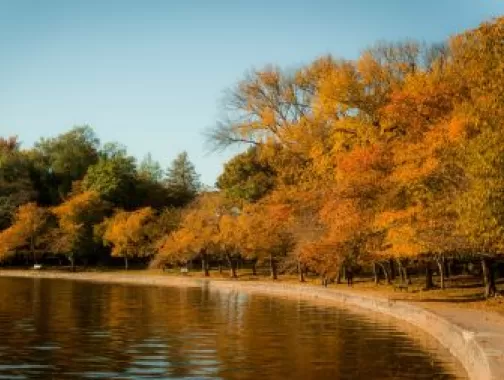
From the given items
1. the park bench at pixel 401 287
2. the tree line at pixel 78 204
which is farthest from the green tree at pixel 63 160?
the park bench at pixel 401 287

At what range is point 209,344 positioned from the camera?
22.2 m

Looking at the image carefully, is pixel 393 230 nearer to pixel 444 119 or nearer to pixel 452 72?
pixel 444 119

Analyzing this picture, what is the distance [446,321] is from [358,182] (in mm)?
18960

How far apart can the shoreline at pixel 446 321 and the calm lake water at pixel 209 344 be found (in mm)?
514

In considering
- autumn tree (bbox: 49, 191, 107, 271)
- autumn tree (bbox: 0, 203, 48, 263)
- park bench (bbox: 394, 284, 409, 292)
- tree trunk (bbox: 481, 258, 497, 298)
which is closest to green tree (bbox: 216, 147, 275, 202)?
autumn tree (bbox: 49, 191, 107, 271)

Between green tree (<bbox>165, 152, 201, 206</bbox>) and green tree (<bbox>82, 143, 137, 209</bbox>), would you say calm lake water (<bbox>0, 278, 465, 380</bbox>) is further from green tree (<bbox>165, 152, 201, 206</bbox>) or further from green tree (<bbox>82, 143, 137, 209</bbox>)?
green tree (<bbox>165, 152, 201, 206</bbox>)

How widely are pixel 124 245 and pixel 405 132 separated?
1566 inches

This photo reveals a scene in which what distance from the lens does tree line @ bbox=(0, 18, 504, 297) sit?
82.8 ft

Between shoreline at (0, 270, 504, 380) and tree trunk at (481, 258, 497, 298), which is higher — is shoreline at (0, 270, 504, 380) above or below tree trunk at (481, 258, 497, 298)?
below

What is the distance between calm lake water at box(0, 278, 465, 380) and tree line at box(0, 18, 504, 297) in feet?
18.1

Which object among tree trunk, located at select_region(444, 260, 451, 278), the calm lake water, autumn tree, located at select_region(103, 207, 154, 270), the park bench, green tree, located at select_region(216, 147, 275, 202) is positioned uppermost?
green tree, located at select_region(216, 147, 275, 202)

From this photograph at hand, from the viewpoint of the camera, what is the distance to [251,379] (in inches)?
644

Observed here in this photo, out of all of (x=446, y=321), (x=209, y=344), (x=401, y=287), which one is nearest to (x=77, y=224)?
(x=401, y=287)

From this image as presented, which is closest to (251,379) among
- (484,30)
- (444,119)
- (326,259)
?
(484,30)
